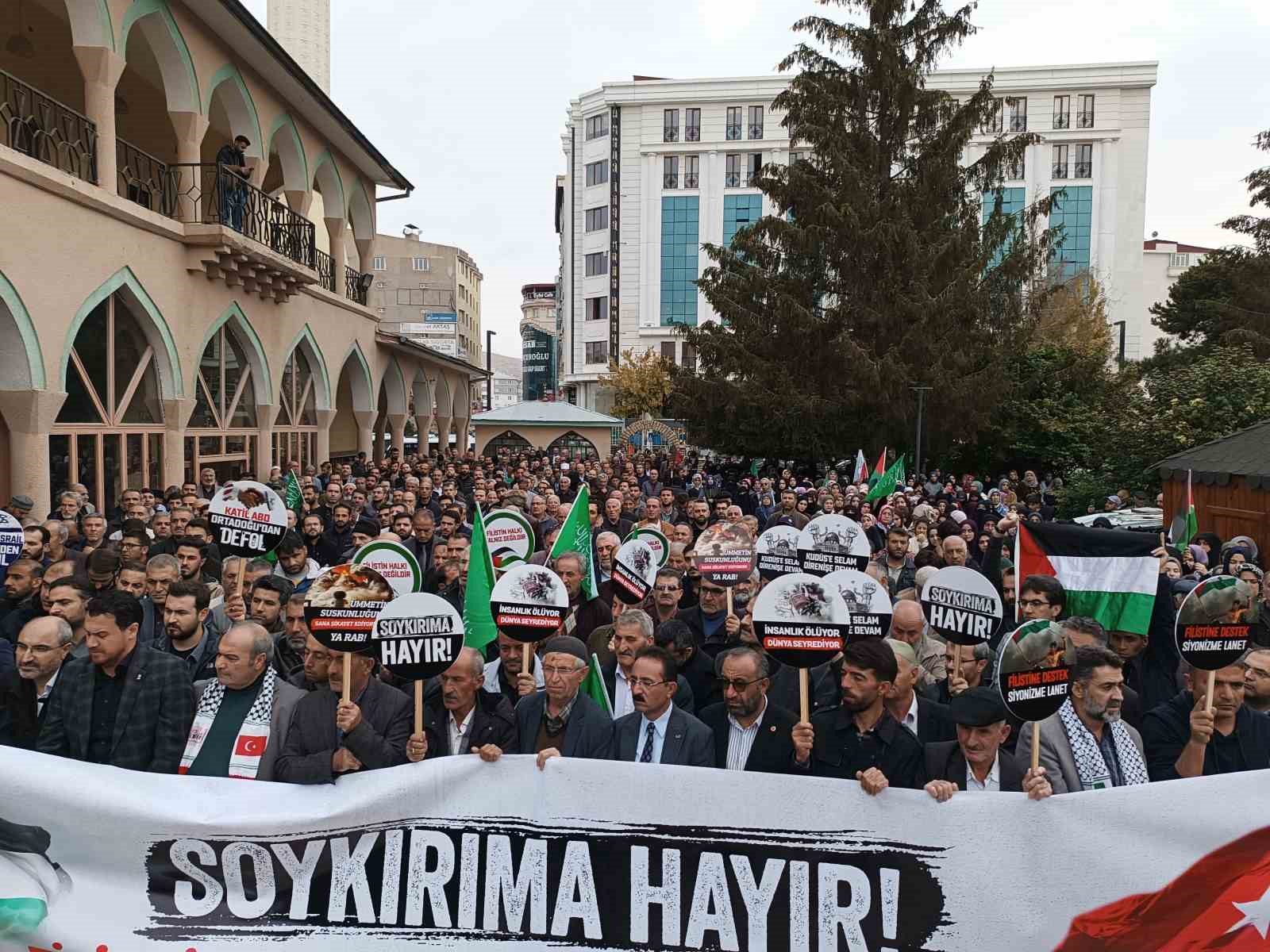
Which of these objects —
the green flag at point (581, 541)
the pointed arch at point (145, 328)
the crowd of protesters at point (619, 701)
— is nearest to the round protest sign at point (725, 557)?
the crowd of protesters at point (619, 701)

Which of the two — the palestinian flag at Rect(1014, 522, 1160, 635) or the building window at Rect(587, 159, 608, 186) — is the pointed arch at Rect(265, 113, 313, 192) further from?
the building window at Rect(587, 159, 608, 186)

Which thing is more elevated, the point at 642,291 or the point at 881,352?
the point at 642,291

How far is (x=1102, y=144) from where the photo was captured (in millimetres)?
63500

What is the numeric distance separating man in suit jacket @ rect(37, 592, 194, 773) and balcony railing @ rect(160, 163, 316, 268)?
45.2 ft

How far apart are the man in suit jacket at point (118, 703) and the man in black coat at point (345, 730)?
571 mm

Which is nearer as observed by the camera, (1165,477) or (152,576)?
(152,576)

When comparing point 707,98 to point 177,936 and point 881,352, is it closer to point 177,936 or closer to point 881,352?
point 881,352

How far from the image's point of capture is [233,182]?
1769 cm

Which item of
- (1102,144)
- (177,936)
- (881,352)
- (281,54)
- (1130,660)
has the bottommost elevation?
(177,936)

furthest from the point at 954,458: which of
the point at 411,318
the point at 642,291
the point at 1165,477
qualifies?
the point at 411,318

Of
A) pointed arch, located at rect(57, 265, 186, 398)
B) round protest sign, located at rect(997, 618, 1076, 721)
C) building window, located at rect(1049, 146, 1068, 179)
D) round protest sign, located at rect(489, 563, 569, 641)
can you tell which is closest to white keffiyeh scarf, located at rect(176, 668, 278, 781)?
round protest sign, located at rect(489, 563, 569, 641)

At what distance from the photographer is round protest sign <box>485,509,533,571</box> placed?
899 centimetres

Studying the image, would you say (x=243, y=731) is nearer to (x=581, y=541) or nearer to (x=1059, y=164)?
(x=581, y=541)

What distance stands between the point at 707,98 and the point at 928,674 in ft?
212
